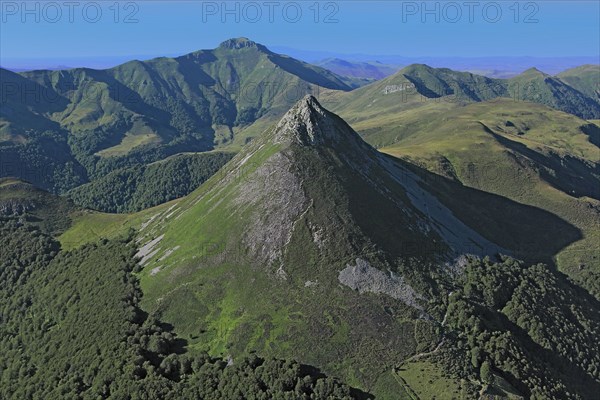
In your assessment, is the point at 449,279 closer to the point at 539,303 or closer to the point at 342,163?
the point at 539,303

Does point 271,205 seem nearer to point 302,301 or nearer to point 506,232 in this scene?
point 302,301

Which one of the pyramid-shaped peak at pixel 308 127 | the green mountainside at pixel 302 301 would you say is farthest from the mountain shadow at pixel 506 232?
the pyramid-shaped peak at pixel 308 127

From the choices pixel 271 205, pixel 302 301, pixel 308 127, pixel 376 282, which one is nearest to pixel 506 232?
pixel 376 282

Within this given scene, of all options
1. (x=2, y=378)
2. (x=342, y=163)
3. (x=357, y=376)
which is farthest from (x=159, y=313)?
(x=342, y=163)

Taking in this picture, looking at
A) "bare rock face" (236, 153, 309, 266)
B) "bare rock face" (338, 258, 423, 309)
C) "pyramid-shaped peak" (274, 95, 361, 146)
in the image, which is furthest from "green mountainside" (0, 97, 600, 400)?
"pyramid-shaped peak" (274, 95, 361, 146)

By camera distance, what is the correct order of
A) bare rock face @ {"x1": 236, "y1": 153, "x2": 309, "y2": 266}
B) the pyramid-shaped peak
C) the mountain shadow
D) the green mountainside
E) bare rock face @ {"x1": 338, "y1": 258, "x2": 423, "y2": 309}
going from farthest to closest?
the mountain shadow < the pyramid-shaped peak < bare rock face @ {"x1": 236, "y1": 153, "x2": 309, "y2": 266} < bare rock face @ {"x1": 338, "y1": 258, "x2": 423, "y2": 309} < the green mountainside

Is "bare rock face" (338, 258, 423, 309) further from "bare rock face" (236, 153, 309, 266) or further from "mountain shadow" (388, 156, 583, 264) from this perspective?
"mountain shadow" (388, 156, 583, 264)

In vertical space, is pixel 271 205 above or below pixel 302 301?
above

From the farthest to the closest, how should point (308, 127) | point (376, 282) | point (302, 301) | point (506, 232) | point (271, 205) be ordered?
point (506, 232) < point (308, 127) < point (271, 205) < point (376, 282) < point (302, 301)

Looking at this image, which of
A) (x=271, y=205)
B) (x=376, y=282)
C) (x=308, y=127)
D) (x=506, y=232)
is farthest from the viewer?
(x=506, y=232)
